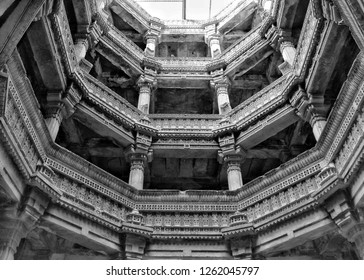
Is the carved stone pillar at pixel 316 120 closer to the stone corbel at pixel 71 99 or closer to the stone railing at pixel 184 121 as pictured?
the stone railing at pixel 184 121

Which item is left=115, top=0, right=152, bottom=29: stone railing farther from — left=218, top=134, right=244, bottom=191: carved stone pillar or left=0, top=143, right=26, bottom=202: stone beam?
left=0, top=143, right=26, bottom=202: stone beam

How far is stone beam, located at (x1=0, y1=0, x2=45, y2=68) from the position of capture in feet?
16.0

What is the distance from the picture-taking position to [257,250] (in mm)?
8156

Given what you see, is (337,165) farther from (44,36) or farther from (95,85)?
(95,85)

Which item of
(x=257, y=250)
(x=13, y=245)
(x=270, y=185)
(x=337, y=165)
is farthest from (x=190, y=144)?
(x=13, y=245)

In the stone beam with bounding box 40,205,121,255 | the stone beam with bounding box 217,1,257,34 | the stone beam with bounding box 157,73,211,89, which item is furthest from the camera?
the stone beam with bounding box 217,1,257,34

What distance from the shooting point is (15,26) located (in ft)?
16.5

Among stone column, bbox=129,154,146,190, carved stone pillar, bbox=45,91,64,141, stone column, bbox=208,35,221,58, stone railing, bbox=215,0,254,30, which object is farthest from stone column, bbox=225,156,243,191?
stone railing, bbox=215,0,254,30

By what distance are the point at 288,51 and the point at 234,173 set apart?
7025mm

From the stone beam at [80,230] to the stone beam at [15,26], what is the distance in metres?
3.56

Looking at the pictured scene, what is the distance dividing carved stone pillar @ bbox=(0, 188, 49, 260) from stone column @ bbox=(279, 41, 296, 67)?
1232 centimetres

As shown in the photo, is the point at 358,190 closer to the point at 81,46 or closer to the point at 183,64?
the point at 81,46

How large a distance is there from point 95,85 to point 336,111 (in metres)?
9.59

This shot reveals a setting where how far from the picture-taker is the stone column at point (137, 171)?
38.3 ft
